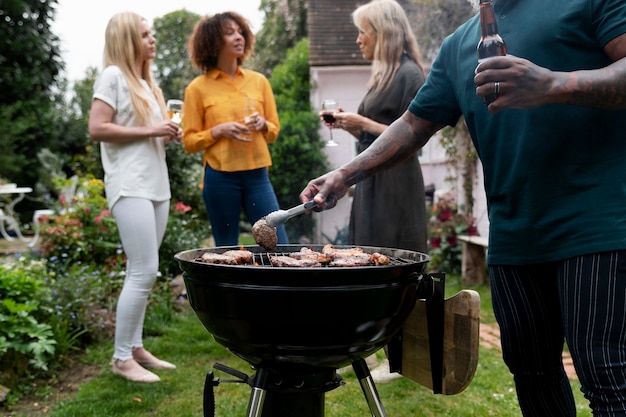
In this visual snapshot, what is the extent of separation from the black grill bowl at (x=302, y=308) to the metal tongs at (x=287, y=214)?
16.0 inches

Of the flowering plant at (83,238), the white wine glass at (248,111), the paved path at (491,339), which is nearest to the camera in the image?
the white wine glass at (248,111)

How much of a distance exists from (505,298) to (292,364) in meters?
0.69

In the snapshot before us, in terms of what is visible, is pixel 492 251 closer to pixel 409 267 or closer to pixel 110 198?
pixel 409 267

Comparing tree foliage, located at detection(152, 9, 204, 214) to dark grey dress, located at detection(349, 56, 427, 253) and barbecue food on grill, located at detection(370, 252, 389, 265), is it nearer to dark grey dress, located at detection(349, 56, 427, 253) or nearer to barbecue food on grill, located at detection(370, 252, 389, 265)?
dark grey dress, located at detection(349, 56, 427, 253)

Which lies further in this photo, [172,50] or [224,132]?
[172,50]

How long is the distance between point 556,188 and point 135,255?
2378 mm

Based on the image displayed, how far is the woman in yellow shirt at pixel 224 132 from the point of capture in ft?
12.1

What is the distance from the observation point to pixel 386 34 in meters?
3.30

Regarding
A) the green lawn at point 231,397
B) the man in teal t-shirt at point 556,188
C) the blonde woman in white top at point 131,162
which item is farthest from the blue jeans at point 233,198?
the man in teal t-shirt at point 556,188

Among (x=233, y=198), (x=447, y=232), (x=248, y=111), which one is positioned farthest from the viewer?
(x=447, y=232)

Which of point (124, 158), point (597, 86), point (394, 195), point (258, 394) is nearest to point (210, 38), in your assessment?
point (124, 158)

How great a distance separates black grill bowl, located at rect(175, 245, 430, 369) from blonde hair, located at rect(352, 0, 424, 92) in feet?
5.79

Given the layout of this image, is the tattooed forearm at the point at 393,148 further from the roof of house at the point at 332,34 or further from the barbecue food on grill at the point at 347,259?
the roof of house at the point at 332,34

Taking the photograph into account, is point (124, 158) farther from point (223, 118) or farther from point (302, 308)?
point (302, 308)
